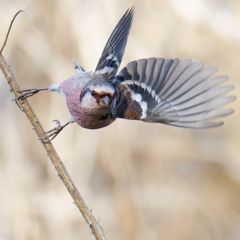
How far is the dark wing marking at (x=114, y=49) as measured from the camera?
5.40 feet

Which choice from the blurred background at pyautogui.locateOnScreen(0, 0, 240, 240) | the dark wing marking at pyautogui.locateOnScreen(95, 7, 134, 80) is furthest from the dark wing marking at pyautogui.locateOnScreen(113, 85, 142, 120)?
the blurred background at pyautogui.locateOnScreen(0, 0, 240, 240)

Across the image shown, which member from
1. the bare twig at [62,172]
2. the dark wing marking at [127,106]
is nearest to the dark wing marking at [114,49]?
the dark wing marking at [127,106]

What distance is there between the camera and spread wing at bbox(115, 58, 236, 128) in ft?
4.52

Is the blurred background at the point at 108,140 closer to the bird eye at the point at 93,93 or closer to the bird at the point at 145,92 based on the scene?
the bird at the point at 145,92

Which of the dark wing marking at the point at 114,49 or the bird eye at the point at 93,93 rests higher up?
the dark wing marking at the point at 114,49

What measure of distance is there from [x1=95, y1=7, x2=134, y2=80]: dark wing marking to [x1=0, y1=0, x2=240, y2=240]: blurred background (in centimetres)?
87

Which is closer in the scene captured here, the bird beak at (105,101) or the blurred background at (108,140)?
the bird beak at (105,101)

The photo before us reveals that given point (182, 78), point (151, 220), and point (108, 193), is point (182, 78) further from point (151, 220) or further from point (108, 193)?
point (151, 220)

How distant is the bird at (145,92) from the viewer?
142 centimetres

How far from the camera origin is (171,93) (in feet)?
5.30

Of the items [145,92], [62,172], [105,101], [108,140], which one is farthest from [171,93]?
[108,140]

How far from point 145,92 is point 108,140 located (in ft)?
3.35

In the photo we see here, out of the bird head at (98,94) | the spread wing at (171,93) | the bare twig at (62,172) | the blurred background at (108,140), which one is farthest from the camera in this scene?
the blurred background at (108,140)

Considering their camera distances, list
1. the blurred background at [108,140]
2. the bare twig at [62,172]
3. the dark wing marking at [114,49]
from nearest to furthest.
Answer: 1. the bare twig at [62,172]
2. the dark wing marking at [114,49]
3. the blurred background at [108,140]
